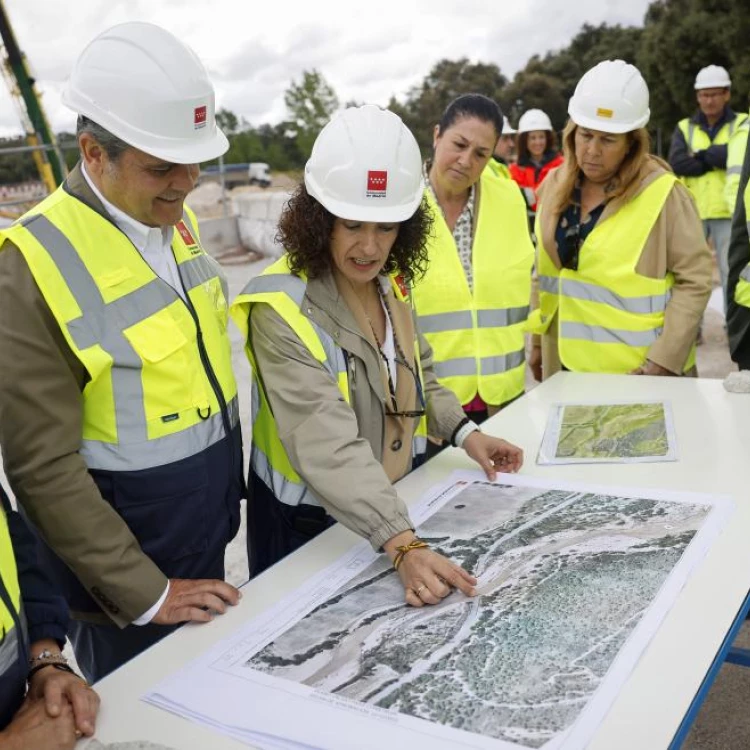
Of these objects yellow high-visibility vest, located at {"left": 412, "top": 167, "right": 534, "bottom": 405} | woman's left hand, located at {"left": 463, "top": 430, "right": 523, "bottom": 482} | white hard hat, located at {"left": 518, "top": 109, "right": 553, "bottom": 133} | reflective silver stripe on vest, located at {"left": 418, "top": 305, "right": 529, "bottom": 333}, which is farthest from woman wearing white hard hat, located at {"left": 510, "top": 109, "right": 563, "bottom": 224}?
woman's left hand, located at {"left": 463, "top": 430, "right": 523, "bottom": 482}

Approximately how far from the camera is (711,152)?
20.0 ft

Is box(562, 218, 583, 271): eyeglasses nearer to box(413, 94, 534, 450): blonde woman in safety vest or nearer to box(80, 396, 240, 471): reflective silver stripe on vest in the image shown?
box(413, 94, 534, 450): blonde woman in safety vest

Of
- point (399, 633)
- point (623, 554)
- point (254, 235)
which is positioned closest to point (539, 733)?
point (399, 633)

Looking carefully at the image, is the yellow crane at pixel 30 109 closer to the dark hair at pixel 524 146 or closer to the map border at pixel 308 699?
the dark hair at pixel 524 146

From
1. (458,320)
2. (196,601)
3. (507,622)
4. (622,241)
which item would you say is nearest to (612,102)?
(622,241)

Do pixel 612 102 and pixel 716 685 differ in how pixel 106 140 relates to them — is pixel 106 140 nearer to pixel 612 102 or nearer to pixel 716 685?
pixel 612 102

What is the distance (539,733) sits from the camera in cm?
108

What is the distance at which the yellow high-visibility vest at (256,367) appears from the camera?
1742 millimetres

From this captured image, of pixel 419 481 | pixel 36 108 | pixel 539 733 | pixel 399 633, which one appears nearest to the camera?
pixel 539 733

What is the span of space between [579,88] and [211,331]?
1766 millimetres

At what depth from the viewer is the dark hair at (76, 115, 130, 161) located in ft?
5.09

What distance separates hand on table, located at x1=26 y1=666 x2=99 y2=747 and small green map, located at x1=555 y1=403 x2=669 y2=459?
1254 mm

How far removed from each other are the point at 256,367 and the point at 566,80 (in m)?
28.7

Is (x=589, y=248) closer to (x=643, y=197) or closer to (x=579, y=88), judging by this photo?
(x=643, y=197)
